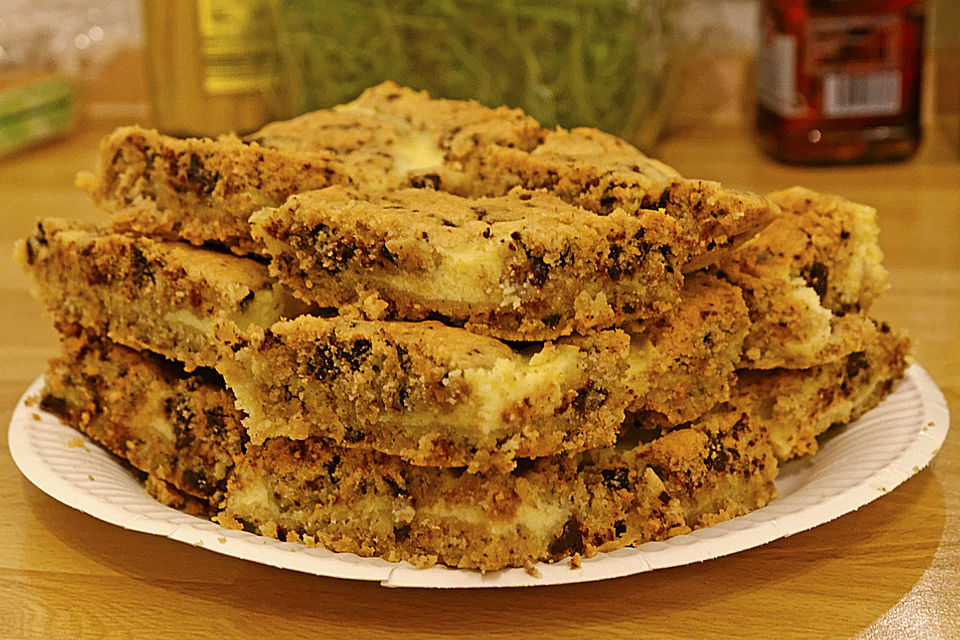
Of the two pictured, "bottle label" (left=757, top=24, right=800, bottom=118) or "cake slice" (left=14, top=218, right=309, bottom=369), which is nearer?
"cake slice" (left=14, top=218, right=309, bottom=369)

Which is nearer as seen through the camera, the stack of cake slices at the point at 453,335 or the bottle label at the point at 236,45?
the stack of cake slices at the point at 453,335

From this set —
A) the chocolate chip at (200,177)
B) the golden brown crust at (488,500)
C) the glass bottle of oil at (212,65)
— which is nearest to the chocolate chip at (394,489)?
the golden brown crust at (488,500)

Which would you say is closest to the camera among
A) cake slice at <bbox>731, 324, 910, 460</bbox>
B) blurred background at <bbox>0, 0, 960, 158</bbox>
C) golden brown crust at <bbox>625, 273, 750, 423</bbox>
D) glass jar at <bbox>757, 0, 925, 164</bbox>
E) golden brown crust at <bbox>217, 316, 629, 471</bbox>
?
golden brown crust at <bbox>217, 316, 629, 471</bbox>

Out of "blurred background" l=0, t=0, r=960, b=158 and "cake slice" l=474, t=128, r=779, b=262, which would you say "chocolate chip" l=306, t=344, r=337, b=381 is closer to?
"cake slice" l=474, t=128, r=779, b=262

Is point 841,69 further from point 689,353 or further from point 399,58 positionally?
point 689,353

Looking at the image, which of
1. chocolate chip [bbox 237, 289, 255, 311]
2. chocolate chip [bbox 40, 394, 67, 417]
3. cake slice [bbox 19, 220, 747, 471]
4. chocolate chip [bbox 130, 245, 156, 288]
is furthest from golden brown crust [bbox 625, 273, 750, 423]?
chocolate chip [bbox 40, 394, 67, 417]

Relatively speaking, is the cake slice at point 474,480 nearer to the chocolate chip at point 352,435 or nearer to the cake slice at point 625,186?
the chocolate chip at point 352,435
